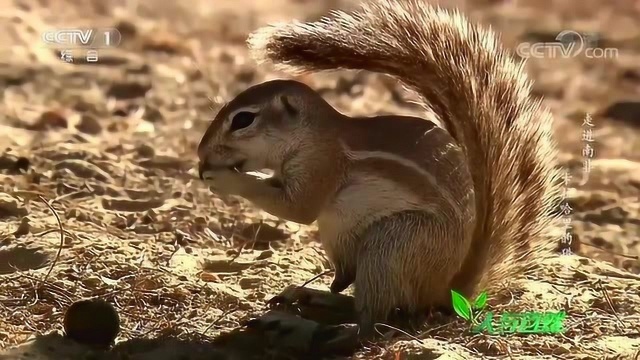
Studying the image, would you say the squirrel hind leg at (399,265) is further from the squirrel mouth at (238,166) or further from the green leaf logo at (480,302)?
the squirrel mouth at (238,166)

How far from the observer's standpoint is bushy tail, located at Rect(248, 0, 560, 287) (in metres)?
1.59

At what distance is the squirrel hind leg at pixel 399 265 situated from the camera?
1533 millimetres

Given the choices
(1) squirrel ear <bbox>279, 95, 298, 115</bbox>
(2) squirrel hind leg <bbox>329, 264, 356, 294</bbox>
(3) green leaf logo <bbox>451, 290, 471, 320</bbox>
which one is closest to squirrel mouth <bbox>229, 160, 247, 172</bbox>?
(1) squirrel ear <bbox>279, 95, 298, 115</bbox>

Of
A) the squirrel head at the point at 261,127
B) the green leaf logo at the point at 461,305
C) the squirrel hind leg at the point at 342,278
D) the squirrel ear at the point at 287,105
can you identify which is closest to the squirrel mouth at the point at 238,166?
the squirrel head at the point at 261,127

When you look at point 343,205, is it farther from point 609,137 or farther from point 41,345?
point 609,137

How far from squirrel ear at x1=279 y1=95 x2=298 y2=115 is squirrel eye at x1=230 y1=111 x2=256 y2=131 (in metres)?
0.05

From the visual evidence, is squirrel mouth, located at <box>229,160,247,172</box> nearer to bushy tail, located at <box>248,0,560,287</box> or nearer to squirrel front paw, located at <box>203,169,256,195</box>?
squirrel front paw, located at <box>203,169,256,195</box>

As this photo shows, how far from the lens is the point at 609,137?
2354 millimetres

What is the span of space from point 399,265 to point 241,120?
0.36 meters

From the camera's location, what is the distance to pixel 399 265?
5.03 ft

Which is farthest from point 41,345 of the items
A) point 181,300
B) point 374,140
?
point 374,140

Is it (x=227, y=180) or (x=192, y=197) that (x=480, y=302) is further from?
(x=192, y=197)

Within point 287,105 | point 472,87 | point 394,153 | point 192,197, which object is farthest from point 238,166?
point 192,197

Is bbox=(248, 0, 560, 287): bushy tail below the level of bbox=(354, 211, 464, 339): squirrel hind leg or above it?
above
